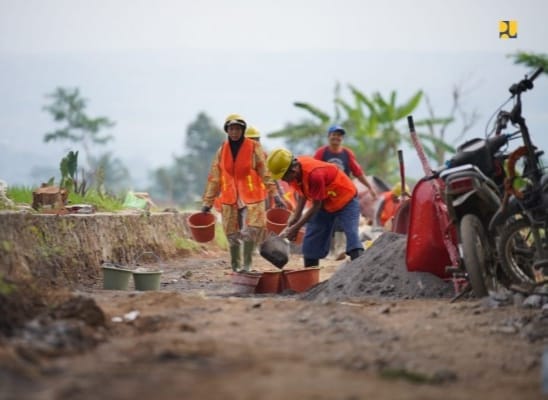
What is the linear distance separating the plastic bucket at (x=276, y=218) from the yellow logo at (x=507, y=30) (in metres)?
3.32

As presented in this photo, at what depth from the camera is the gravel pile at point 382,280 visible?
855cm

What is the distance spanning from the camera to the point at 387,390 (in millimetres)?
4500

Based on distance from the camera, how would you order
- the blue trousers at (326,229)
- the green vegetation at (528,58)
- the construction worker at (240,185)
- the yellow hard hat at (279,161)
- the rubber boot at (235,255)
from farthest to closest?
the green vegetation at (528,58)
the rubber boot at (235,255)
the construction worker at (240,185)
the blue trousers at (326,229)
the yellow hard hat at (279,161)

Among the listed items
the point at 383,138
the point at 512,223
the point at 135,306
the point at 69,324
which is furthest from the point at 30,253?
the point at 383,138

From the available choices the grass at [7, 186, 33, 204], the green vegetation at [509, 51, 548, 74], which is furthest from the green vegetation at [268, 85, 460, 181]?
the grass at [7, 186, 33, 204]

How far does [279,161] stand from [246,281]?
1.17 meters

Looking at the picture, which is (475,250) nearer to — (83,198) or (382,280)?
(382,280)

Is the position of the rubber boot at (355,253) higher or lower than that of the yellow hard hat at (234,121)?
lower

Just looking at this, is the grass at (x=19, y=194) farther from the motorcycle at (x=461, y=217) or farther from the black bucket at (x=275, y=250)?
the motorcycle at (x=461, y=217)

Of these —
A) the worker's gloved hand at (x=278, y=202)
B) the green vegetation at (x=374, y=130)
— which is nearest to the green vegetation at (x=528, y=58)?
the green vegetation at (x=374, y=130)

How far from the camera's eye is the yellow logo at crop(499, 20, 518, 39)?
31.3 feet

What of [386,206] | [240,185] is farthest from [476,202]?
[386,206]

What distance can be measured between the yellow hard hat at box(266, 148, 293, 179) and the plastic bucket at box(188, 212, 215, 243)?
181cm

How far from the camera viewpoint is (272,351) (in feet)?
17.5
